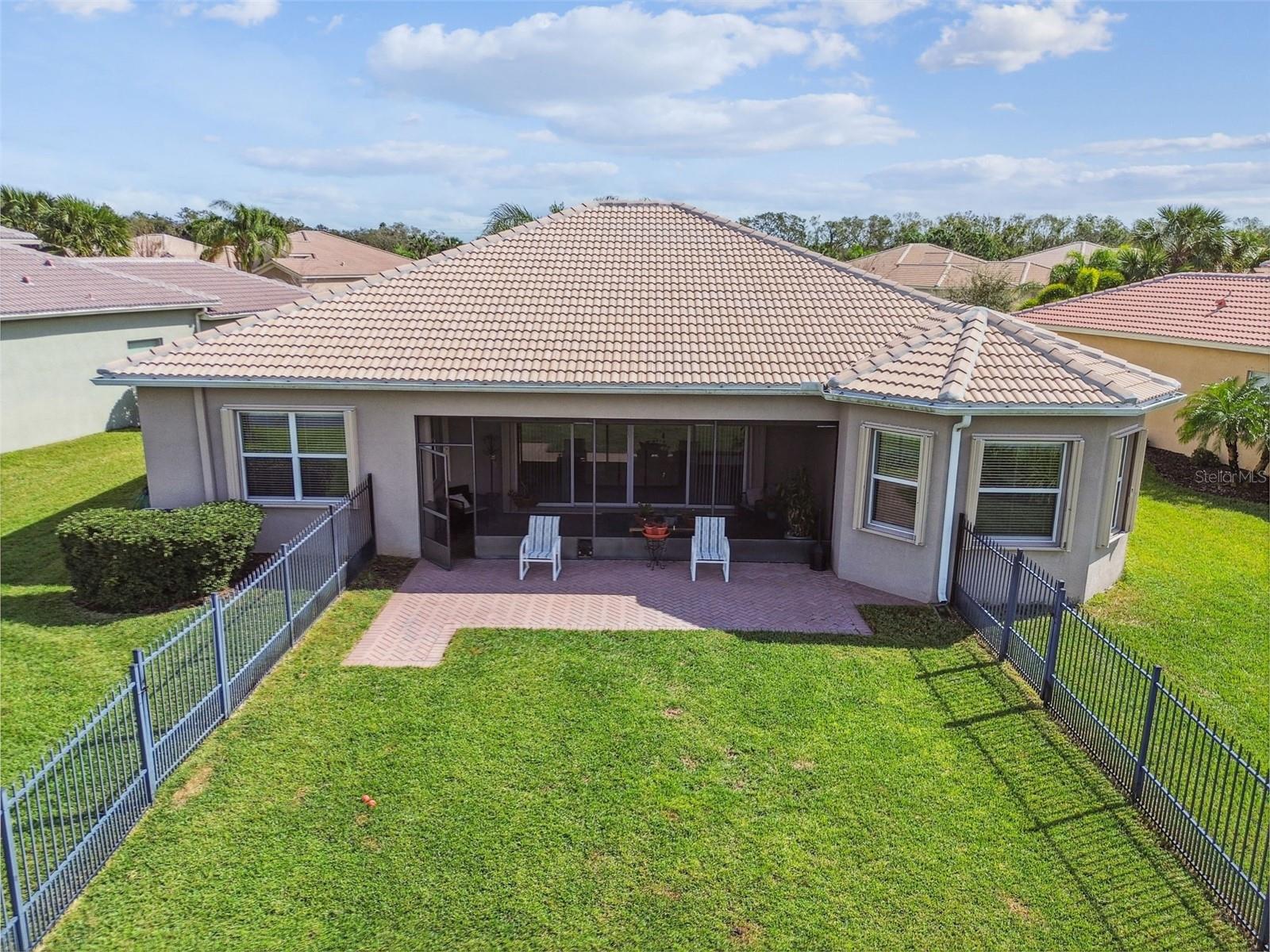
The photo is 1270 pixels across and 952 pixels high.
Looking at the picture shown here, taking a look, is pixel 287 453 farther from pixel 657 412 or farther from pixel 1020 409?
pixel 1020 409

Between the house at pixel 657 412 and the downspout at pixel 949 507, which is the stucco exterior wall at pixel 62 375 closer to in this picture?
the house at pixel 657 412

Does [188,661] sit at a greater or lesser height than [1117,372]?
lesser

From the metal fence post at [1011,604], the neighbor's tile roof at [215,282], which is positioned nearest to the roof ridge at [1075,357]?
the metal fence post at [1011,604]

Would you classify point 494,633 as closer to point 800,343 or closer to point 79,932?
point 79,932

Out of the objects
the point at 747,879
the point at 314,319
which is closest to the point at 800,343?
the point at 314,319

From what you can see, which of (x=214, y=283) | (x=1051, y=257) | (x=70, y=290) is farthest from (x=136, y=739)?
(x=1051, y=257)
